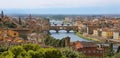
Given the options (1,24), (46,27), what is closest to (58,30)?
(46,27)

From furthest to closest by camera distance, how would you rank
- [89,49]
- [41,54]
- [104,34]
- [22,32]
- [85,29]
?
[85,29]
[104,34]
[22,32]
[89,49]
[41,54]

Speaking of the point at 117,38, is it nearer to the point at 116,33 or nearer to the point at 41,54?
the point at 116,33

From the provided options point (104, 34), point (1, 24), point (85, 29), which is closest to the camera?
point (1, 24)

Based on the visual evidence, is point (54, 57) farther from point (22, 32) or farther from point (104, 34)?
point (104, 34)

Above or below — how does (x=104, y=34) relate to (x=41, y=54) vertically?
below

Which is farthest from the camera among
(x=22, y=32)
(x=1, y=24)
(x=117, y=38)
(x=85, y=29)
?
(x=85, y=29)

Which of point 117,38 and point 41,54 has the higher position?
point 41,54

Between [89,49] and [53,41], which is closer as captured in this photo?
[89,49]

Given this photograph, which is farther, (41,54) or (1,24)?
(1,24)

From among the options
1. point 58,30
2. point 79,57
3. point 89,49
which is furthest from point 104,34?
point 79,57
